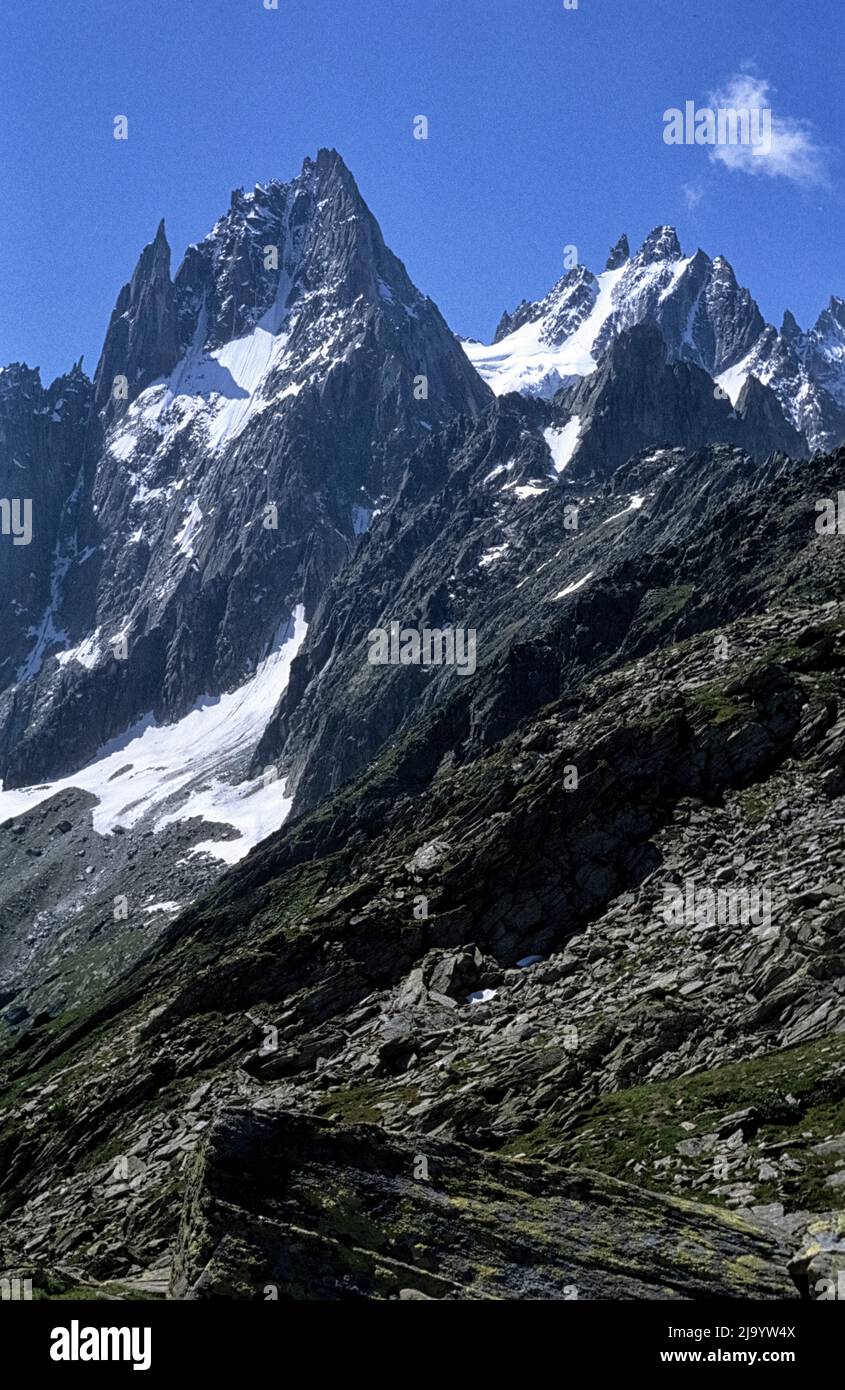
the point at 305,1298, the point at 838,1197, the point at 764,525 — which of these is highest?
the point at 764,525

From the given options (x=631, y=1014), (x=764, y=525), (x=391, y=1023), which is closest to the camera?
(x=631, y=1014)

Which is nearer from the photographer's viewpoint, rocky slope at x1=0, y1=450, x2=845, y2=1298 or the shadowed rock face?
the shadowed rock face

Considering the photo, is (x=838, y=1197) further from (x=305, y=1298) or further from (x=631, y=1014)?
(x=631, y=1014)

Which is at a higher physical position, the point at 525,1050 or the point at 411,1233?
the point at 411,1233

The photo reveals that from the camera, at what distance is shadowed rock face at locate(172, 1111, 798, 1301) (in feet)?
58.2

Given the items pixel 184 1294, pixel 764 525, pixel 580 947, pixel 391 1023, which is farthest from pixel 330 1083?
pixel 764 525

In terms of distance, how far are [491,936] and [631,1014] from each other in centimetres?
1781

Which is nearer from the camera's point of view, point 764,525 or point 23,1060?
point 23,1060

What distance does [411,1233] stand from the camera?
18.9 m

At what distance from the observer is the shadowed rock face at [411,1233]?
17734 millimetres

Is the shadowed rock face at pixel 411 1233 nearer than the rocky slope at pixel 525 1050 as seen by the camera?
Yes

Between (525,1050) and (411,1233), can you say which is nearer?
(411,1233)
